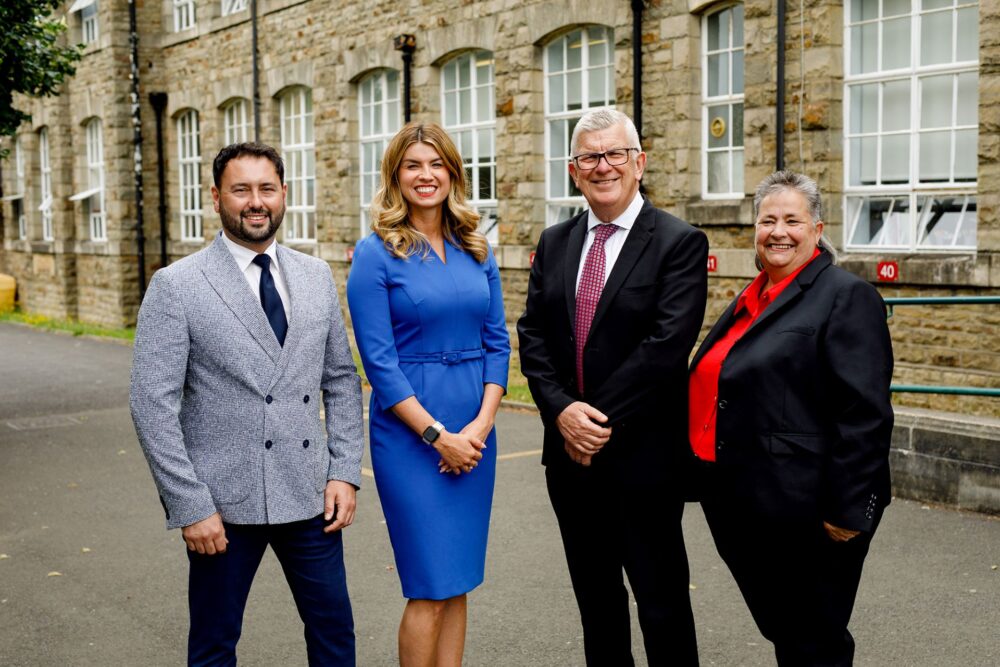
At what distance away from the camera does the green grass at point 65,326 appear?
21719mm

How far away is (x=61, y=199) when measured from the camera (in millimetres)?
27031

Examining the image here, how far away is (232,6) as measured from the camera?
21781mm

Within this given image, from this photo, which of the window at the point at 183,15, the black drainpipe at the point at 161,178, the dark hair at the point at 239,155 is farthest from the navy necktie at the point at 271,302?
the black drainpipe at the point at 161,178

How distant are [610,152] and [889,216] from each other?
8223 mm

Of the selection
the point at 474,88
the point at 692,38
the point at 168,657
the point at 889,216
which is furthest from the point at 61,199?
the point at 168,657

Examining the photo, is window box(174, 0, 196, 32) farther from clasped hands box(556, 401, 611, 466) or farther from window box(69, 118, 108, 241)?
clasped hands box(556, 401, 611, 466)

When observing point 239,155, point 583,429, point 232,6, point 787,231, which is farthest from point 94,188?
point 787,231

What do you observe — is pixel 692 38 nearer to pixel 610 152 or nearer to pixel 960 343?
pixel 960 343

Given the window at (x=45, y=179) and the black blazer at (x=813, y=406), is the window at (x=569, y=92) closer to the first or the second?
the black blazer at (x=813, y=406)

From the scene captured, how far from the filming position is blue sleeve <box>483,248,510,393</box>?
419 cm

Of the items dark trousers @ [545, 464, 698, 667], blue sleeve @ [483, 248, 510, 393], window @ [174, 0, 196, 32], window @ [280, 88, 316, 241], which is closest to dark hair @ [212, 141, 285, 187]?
blue sleeve @ [483, 248, 510, 393]

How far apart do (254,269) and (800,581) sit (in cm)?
202

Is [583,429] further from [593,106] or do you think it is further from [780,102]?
[593,106]

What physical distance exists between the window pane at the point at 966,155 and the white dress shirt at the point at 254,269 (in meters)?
8.73
